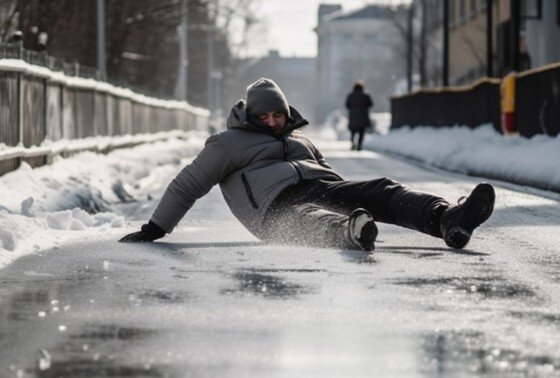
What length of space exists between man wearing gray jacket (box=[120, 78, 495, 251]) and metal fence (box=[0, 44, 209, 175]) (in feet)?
14.8

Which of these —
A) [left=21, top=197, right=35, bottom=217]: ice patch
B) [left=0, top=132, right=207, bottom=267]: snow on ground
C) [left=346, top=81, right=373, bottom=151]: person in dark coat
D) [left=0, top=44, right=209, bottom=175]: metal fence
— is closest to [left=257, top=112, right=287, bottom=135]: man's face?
[left=0, top=132, right=207, bottom=267]: snow on ground

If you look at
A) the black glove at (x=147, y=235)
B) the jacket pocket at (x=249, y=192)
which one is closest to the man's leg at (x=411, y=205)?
the jacket pocket at (x=249, y=192)

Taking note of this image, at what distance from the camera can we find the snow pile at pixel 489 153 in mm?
18547

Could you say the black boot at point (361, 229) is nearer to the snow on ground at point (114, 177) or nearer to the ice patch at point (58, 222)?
the snow on ground at point (114, 177)

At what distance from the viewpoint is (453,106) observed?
3259cm

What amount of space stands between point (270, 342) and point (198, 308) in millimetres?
1005

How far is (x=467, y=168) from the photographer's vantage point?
23.7 m

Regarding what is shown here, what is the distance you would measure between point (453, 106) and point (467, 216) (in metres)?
24.2

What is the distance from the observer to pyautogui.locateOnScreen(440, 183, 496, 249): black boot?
852cm

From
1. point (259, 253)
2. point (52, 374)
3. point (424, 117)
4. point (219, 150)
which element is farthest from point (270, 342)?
point (424, 117)

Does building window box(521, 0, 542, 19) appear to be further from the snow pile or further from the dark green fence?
the dark green fence

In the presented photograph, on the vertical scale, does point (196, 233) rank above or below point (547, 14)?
below

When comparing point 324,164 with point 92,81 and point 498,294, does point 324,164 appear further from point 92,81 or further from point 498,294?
point 92,81

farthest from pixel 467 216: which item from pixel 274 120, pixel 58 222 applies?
pixel 58 222
